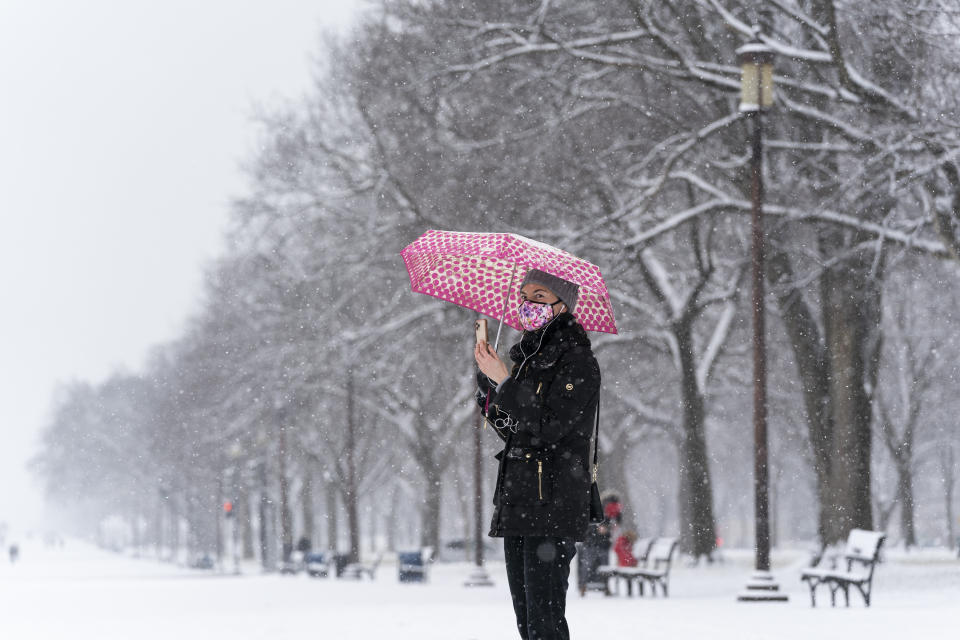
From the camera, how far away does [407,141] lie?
25.6 metres

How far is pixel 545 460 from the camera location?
18.3 feet

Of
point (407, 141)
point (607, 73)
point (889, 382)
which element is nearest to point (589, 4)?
point (607, 73)

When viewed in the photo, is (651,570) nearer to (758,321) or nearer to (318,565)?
(758,321)

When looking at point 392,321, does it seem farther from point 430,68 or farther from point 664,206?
point 430,68

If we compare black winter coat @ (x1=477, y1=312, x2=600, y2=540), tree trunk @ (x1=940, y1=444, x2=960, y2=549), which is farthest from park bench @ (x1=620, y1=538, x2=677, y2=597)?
tree trunk @ (x1=940, y1=444, x2=960, y2=549)

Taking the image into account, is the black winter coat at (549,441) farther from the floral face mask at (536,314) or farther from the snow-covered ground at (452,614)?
the snow-covered ground at (452,614)

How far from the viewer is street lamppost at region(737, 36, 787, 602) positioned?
52.4ft

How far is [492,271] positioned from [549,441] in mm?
1889

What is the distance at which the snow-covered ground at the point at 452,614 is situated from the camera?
12258 mm

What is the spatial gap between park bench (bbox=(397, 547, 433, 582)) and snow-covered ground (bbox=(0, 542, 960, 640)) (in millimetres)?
6780

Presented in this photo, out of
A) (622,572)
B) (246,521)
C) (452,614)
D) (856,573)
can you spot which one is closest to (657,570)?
(622,572)

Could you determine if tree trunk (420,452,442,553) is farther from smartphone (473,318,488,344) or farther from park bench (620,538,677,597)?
smartphone (473,318,488,344)

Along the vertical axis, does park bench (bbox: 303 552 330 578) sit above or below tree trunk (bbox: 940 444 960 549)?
below

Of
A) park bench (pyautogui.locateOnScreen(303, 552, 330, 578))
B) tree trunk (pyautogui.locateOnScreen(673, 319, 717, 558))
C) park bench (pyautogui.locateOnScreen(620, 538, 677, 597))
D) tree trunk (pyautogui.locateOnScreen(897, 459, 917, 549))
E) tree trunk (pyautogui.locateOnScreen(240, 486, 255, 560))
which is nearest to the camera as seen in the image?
park bench (pyautogui.locateOnScreen(620, 538, 677, 597))
